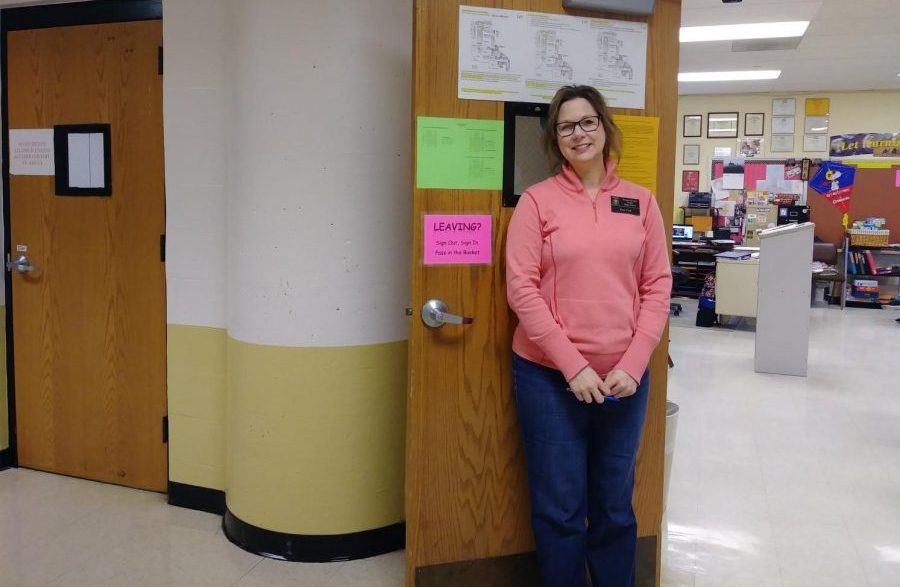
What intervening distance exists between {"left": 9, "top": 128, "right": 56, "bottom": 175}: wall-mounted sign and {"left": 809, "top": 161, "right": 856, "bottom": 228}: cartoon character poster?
8.92 m

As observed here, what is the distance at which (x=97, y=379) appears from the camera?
3098mm

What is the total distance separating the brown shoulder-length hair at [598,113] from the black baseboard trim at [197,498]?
6.40 ft

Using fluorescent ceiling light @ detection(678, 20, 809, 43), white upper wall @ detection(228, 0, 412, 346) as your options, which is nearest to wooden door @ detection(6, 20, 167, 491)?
white upper wall @ detection(228, 0, 412, 346)

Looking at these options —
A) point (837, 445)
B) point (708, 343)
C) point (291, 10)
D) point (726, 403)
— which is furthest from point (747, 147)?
point (291, 10)

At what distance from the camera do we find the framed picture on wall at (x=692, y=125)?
992 cm

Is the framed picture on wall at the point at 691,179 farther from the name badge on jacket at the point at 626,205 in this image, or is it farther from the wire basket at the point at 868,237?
the name badge on jacket at the point at 626,205

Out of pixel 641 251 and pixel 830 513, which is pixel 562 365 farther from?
pixel 830 513

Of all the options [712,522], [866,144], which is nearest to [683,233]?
[866,144]

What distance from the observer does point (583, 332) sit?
179 cm

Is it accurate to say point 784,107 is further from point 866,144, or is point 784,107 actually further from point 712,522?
point 712,522

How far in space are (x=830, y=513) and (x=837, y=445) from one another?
103cm

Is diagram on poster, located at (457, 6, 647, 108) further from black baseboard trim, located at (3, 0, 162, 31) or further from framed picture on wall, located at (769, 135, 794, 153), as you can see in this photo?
framed picture on wall, located at (769, 135, 794, 153)

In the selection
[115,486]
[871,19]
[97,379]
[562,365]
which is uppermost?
[871,19]

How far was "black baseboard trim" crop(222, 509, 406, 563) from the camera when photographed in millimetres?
2527
